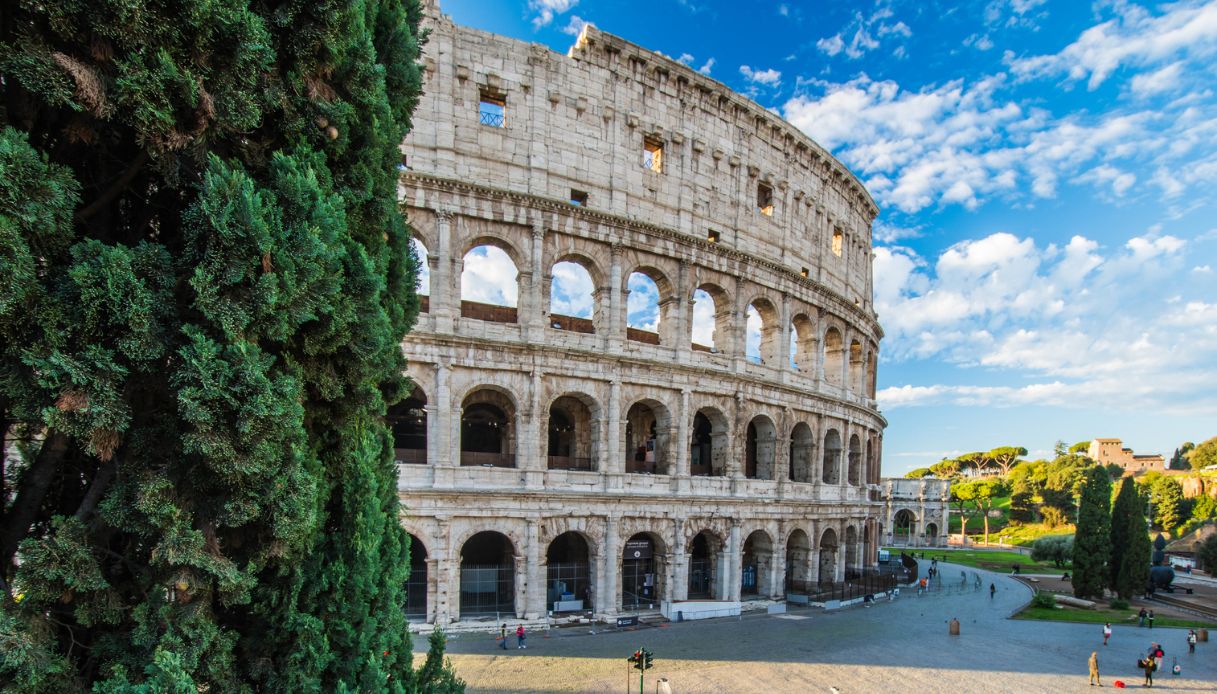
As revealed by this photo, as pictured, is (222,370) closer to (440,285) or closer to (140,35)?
(140,35)

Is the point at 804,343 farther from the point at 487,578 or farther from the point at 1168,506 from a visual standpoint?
the point at 1168,506

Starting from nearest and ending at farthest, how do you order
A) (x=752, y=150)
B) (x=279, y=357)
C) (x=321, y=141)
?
(x=279, y=357), (x=321, y=141), (x=752, y=150)

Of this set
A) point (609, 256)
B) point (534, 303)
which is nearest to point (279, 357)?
point (534, 303)

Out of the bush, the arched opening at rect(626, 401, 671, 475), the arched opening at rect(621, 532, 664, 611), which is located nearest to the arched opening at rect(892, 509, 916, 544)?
the bush

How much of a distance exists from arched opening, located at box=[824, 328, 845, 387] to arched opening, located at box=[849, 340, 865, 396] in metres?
1.53

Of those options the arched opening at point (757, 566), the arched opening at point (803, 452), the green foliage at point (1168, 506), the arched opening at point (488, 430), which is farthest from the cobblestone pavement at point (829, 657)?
the green foliage at point (1168, 506)

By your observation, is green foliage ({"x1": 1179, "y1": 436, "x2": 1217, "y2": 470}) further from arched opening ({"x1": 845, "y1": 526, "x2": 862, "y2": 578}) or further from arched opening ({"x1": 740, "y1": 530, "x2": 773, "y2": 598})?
arched opening ({"x1": 740, "y1": 530, "x2": 773, "y2": 598})

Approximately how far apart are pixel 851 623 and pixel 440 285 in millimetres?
19935

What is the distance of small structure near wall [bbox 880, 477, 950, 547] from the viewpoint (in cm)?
6950

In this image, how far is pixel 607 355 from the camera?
868 inches

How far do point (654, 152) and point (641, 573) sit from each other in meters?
17.0

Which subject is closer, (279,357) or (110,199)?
(110,199)

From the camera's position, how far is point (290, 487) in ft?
18.5

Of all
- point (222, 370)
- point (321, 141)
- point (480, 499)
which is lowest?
point (480, 499)
